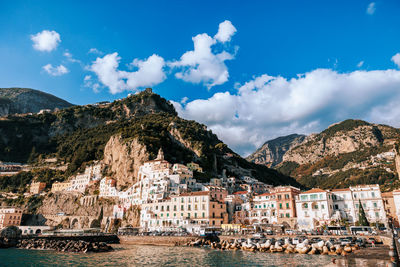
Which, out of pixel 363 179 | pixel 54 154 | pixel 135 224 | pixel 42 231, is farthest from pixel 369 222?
pixel 54 154

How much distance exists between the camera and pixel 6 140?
448 ft

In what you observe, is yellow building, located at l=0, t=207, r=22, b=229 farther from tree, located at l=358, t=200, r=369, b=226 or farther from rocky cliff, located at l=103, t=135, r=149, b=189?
tree, located at l=358, t=200, r=369, b=226

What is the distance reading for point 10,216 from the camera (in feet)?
265

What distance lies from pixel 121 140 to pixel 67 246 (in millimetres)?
49368

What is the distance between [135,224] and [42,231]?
27.6 m

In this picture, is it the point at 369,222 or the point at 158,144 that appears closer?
the point at 369,222

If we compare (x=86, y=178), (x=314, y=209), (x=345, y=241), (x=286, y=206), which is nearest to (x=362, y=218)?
(x=314, y=209)

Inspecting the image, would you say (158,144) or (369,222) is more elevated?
(158,144)

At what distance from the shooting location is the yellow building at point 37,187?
100 metres

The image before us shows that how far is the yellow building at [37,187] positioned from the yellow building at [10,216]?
16766mm

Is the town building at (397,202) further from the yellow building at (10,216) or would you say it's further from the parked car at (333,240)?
the yellow building at (10,216)

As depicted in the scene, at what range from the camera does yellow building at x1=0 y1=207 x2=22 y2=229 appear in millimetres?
79188

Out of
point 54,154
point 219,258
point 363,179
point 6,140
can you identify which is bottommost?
point 219,258

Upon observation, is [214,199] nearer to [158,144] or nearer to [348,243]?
[348,243]
